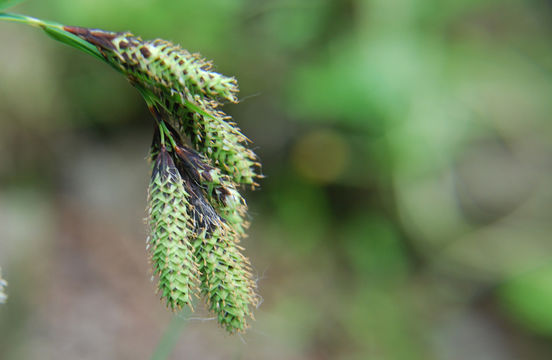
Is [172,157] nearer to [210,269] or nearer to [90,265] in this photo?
[210,269]

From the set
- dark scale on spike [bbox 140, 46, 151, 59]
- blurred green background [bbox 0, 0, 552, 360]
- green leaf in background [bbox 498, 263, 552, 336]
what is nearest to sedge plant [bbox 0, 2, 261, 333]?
dark scale on spike [bbox 140, 46, 151, 59]

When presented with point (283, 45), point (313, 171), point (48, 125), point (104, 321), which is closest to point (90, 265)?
point (104, 321)

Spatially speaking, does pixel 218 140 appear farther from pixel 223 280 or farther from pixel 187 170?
pixel 223 280

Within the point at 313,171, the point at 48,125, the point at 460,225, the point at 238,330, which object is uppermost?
the point at 238,330

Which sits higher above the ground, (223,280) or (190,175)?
(190,175)

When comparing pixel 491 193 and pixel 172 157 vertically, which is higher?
pixel 172 157

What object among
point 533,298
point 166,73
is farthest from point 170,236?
point 533,298

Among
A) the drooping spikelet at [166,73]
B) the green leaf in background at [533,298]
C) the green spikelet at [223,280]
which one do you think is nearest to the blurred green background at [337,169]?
the green leaf in background at [533,298]
